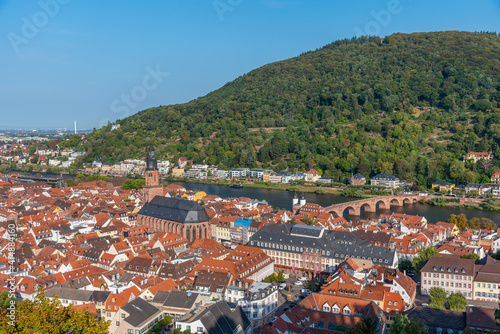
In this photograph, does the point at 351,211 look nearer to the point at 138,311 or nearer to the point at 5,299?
the point at 138,311

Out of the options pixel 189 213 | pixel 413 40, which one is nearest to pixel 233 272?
pixel 189 213

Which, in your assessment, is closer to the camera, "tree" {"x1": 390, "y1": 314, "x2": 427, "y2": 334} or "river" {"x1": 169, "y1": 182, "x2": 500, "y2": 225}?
"tree" {"x1": 390, "y1": 314, "x2": 427, "y2": 334}

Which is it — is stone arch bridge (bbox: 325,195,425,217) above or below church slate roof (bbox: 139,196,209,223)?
below

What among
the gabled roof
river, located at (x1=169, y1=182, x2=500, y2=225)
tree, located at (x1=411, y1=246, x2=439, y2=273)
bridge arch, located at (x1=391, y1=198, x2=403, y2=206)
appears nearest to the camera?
the gabled roof

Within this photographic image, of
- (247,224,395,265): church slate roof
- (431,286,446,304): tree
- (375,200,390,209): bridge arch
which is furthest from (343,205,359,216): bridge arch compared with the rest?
(431,286,446,304): tree

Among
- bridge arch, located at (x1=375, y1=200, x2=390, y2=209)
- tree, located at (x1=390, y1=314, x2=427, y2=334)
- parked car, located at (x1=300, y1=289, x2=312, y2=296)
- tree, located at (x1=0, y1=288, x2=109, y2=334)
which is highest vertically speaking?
tree, located at (x1=0, y1=288, x2=109, y2=334)

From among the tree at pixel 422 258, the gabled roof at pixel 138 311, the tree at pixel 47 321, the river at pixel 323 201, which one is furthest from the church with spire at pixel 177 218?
the tree at pixel 47 321

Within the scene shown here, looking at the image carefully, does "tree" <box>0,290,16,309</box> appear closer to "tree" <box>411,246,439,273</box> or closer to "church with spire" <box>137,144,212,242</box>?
"church with spire" <box>137,144,212,242</box>

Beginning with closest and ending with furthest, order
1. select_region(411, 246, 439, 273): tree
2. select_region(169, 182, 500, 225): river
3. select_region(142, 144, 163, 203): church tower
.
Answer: select_region(411, 246, 439, 273): tree
select_region(142, 144, 163, 203): church tower
select_region(169, 182, 500, 225): river
